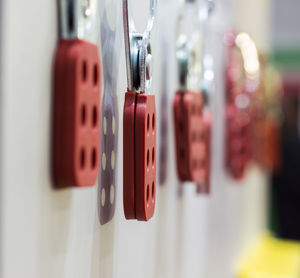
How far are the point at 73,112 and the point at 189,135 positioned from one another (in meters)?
0.25

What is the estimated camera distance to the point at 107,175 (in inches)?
17.8

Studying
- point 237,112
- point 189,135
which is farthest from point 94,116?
point 237,112

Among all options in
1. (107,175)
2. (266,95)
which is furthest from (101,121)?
(266,95)

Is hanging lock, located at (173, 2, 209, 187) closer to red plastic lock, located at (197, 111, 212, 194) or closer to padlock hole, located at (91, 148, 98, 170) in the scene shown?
red plastic lock, located at (197, 111, 212, 194)

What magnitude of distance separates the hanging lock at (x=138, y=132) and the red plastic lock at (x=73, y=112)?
54 millimetres

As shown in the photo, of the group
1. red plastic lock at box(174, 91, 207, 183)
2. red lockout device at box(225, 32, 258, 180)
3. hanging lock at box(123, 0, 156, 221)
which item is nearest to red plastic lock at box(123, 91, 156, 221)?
hanging lock at box(123, 0, 156, 221)

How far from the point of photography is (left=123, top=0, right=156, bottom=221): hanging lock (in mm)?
413

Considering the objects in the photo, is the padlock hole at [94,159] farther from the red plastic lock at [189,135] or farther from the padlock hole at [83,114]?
the red plastic lock at [189,135]

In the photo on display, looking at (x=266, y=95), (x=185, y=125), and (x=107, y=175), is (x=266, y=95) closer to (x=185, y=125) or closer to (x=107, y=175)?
(x=185, y=125)

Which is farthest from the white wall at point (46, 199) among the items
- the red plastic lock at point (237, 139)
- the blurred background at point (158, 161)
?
the red plastic lock at point (237, 139)

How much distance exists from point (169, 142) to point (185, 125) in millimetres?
65

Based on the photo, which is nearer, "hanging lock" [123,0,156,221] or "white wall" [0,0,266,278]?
"white wall" [0,0,266,278]

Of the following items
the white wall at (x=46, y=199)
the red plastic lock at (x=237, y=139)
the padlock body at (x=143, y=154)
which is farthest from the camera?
the red plastic lock at (x=237, y=139)

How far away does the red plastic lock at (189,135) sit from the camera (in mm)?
582
